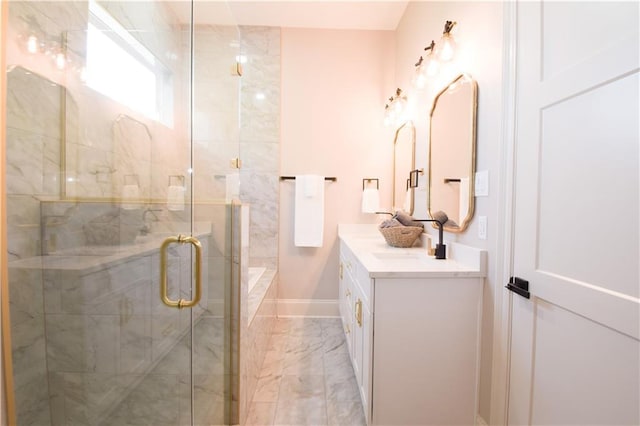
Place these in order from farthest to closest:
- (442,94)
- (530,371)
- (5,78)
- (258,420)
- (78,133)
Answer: (442,94) → (258,420) → (530,371) → (78,133) → (5,78)

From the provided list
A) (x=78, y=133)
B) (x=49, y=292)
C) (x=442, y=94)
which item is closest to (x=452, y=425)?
(x=49, y=292)

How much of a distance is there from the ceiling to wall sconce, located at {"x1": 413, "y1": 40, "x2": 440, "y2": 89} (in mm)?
914

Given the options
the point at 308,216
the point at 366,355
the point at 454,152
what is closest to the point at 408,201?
the point at 454,152

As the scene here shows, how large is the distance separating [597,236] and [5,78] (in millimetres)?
1603

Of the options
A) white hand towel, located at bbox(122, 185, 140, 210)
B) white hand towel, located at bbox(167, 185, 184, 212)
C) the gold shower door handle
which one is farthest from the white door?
white hand towel, located at bbox(122, 185, 140, 210)

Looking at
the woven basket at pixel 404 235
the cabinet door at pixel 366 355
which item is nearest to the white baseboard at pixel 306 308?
the woven basket at pixel 404 235

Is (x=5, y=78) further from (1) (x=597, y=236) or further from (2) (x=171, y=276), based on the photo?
(1) (x=597, y=236)

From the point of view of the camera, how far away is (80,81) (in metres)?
0.94

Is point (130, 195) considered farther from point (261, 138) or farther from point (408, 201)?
point (408, 201)

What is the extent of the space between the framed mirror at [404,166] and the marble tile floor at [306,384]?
135cm

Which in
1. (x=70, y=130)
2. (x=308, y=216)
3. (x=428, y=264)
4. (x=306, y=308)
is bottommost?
(x=306, y=308)

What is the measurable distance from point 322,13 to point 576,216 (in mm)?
2704

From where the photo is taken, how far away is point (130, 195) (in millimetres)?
1146

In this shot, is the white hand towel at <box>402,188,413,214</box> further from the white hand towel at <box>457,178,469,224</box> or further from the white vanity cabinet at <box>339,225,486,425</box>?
the white vanity cabinet at <box>339,225,486,425</box>
